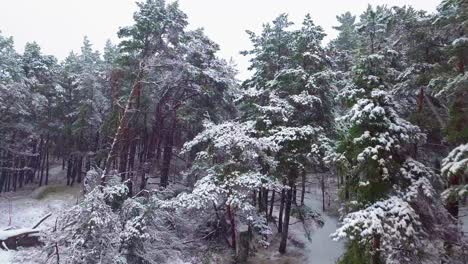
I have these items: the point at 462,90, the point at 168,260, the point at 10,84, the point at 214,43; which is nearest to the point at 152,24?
the point at 214,43

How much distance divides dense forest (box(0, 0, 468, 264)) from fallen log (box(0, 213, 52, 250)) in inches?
3.0

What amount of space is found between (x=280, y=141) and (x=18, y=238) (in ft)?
48.4

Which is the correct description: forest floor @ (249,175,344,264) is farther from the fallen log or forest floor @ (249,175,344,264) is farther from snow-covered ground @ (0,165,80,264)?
snow-covered ground @ (0,165,80,264)

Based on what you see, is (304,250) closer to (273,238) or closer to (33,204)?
(273,238)

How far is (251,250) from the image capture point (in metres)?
21.7

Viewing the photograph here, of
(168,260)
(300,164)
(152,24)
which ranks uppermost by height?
(152,24)

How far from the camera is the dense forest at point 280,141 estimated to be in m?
13.3

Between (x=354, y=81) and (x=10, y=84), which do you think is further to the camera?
(x=10, y=84)

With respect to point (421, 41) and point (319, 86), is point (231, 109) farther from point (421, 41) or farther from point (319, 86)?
point (421, 41)

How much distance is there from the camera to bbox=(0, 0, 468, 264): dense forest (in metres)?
13.3

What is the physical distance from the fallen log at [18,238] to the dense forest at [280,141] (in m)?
0.08

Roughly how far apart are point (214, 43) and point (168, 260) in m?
16.0

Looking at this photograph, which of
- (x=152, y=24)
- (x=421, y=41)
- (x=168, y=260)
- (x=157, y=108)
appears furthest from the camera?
(x=157, y=108)

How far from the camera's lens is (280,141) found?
20.4 metres
